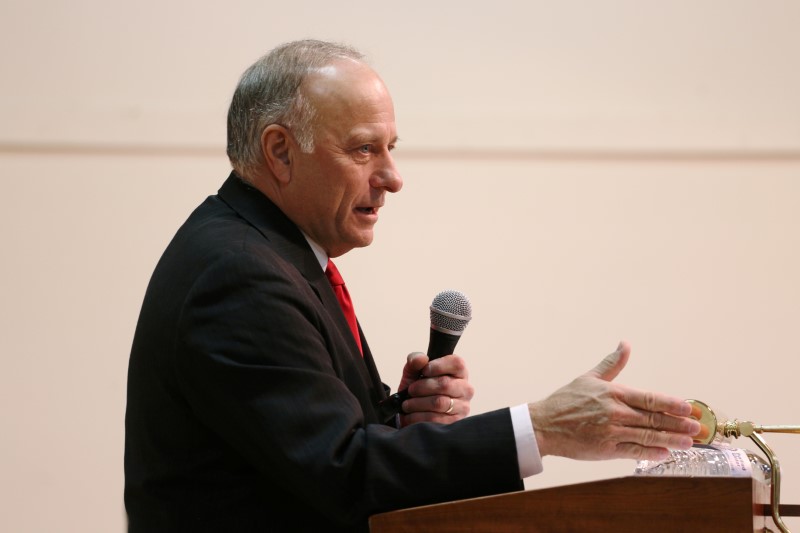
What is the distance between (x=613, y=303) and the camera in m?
4.17

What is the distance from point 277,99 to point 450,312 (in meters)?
0.56

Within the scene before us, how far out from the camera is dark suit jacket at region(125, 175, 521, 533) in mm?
1524

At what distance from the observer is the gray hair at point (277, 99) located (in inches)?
79.4

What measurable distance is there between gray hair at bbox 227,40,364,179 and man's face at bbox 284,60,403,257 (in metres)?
0.02

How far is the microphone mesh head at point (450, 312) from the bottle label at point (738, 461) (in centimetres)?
60

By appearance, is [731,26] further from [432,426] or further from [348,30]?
[432,426]

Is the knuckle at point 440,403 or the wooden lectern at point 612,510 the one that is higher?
the wooden lectern at point 612,510

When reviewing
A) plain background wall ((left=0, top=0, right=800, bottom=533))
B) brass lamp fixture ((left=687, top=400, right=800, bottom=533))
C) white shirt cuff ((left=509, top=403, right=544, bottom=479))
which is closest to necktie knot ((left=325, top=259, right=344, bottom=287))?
white shirt cuff ((left=509, top=403, right=544, bottom=479))

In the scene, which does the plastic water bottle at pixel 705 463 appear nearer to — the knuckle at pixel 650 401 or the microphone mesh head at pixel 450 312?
the knuckle at pixel 650 401

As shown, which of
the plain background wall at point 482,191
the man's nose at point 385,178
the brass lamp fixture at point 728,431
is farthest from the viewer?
the plain background wall at point 482,191

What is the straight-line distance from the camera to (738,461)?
1.58 meters

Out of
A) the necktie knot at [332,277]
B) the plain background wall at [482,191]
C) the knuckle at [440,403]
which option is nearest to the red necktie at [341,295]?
the necktie knot at [332,277]

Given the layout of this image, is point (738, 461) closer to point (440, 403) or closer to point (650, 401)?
point (650, 401)

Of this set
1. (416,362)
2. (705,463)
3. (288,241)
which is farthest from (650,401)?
(288,241)
